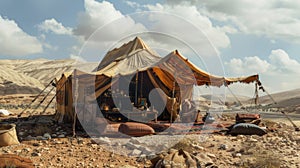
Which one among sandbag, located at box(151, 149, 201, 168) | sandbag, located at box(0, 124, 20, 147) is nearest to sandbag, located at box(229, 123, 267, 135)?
sandbag, located at box(151, 149, 201, 168)

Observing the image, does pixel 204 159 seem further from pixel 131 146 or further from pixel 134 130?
pixel 134 130

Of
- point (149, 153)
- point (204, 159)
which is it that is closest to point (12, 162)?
point (149, 153)

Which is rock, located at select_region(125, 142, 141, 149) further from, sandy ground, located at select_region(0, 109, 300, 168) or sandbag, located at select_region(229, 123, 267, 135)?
sandbag, located at select_region(229, 123, 267, 135)

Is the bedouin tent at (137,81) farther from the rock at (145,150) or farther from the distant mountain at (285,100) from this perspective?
the distant mountain at (285,100)

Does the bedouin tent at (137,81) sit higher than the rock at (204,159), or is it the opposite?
the bedouin tent at (137,81)

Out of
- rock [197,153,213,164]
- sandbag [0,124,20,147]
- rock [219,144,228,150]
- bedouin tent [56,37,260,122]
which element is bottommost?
rock [197,153,213,164]

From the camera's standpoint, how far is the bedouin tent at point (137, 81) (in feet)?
43.8

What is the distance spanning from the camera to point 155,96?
1551cm

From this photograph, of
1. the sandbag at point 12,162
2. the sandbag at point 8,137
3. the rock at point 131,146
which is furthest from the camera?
the rock at point 131,146

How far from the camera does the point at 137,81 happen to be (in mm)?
15359

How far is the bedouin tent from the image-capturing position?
13.3 metres

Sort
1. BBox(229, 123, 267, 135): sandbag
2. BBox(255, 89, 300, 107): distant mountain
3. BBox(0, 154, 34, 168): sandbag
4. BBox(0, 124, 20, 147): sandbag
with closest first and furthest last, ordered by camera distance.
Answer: BBox(0, 154, 34, 168): sandbag < BBox(0, 124, 20, 147): sandbag < BBox(229, 123, 267, 135): sandbag < BBox(255, 89, 300, 107): distant mountain

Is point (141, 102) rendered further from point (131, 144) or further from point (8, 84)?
point (8, 84)

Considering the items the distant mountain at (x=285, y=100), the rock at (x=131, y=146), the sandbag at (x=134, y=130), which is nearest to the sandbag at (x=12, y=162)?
the rock at (x=131, y=146)
